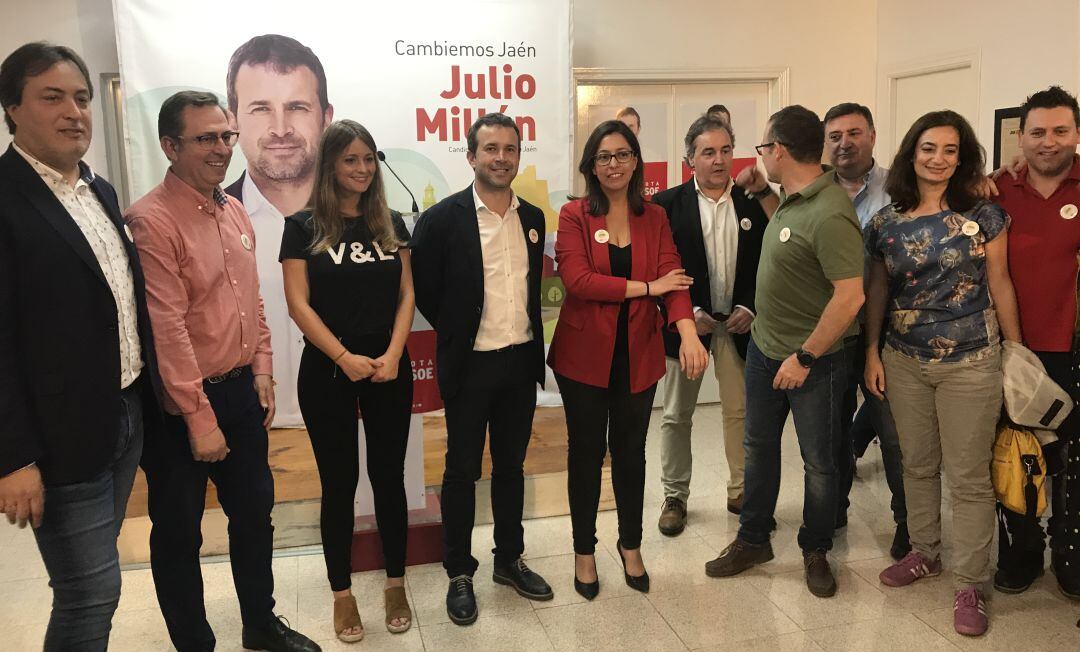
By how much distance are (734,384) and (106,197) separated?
2.36 metres

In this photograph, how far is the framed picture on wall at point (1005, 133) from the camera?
4.20m

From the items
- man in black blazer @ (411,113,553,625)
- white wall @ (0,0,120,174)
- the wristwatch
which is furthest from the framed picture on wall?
white wall @ (0,0,120,174)

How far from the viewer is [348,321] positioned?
7.79 ft

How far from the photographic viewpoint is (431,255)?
Result: 254 centimetres

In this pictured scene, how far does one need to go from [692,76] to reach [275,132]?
266 cm

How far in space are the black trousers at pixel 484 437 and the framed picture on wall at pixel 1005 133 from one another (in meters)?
3.17

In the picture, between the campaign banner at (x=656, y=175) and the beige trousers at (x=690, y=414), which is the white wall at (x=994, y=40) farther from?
the beige trousers at (x=690, y=414)

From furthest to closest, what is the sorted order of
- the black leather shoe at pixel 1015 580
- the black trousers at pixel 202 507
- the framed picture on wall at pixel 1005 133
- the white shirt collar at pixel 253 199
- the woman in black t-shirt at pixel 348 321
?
the framed picture on wall at pixel 1005 133 < the white shirt collar at pixel 253 199 < the black leather shoe at pixel 1015 580 < the woman in black t-shirt at pixel 348 321 < the black trousers at pixel 202 507

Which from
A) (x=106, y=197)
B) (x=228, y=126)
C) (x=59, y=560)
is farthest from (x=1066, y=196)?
(x=59, y=560)

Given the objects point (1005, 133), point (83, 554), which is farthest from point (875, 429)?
point (83, 554)

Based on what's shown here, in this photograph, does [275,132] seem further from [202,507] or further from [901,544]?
[901,544]

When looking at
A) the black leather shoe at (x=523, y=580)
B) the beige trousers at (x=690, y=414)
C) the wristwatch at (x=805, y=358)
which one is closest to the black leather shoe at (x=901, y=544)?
the beige trousers at (x=690, y=414)

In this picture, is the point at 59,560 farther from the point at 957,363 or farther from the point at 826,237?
the point at 957,363

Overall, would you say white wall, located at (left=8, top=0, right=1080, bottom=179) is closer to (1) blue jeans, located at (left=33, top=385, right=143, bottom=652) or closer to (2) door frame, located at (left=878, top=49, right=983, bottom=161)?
(2) door frame, located at (left=878, top=49, right=983, bottom=161)
